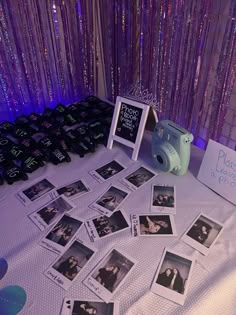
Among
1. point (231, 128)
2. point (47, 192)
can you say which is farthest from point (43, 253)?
point (231, 128)

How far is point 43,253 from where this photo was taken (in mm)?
867

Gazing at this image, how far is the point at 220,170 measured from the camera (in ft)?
3.31

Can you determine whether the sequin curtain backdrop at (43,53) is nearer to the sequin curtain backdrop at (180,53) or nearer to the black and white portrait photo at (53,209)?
the sequin curtain backdrop at (180,53)

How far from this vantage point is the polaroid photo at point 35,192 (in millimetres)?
1056

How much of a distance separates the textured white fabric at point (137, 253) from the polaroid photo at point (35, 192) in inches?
0.9

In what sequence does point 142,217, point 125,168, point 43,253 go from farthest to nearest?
point 125,168 < point 142,217 < point 43,253

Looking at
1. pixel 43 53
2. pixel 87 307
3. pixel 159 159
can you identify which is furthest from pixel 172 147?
pixel 43 53

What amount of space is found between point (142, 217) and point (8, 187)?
1.78 feet

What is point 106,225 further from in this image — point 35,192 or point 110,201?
point 35,192

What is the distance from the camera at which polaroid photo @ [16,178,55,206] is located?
1.06 meters

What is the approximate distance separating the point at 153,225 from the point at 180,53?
2.29ft

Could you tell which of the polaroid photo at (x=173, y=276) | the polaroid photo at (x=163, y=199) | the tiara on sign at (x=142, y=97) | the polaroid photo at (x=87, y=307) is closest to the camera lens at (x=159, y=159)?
the polaroid photo at (x=163, y=199)

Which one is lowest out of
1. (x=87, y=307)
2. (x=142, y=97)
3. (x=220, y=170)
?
(x=87, y=307)

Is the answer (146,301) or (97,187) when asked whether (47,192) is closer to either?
(97,187)
